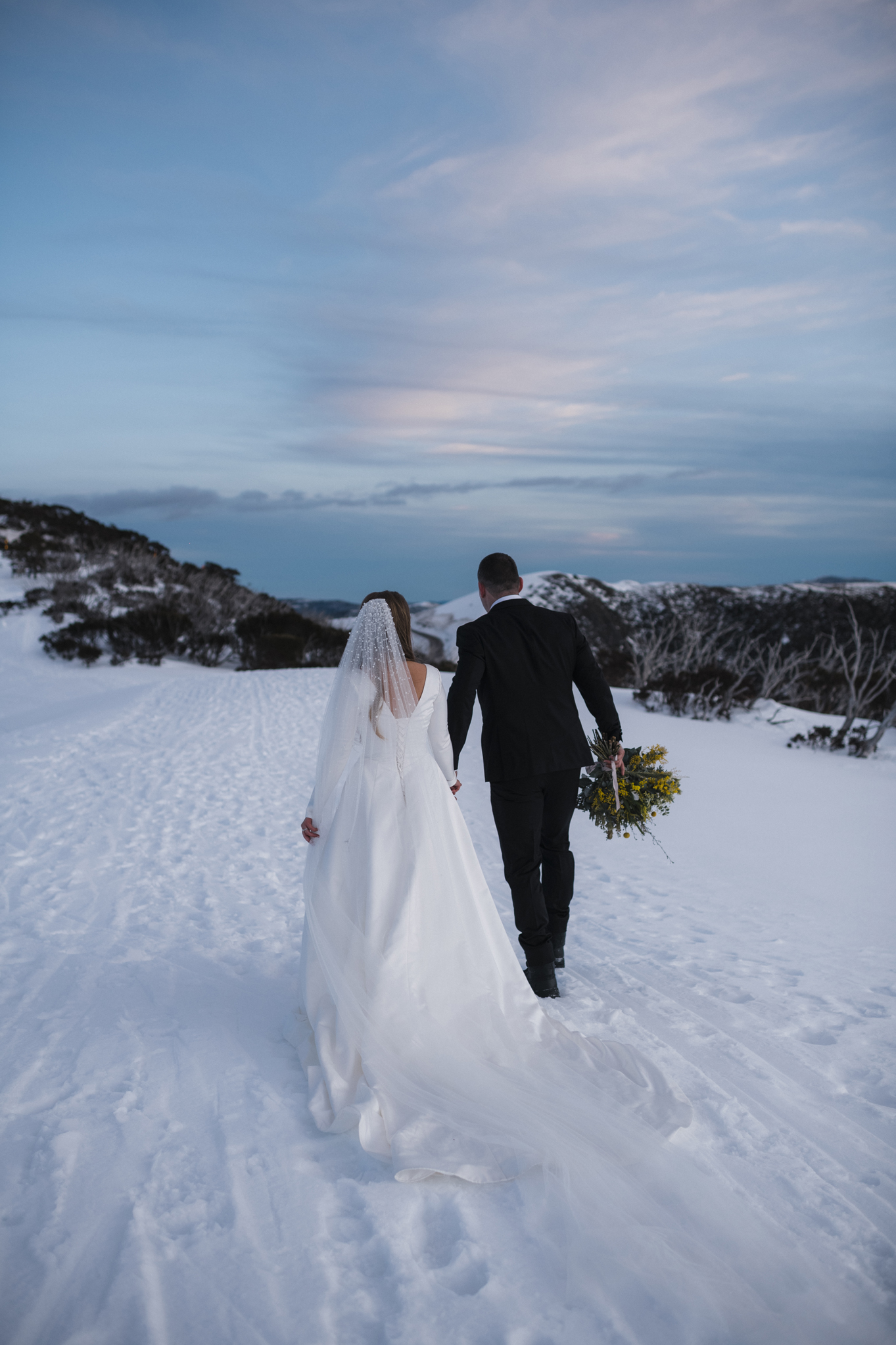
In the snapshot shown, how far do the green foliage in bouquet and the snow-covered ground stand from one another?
918mm

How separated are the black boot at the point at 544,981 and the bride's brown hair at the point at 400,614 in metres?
1.74

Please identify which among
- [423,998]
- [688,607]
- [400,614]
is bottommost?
[423,998]

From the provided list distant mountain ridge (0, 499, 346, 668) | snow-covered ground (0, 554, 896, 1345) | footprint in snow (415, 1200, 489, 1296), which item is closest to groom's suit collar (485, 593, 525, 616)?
snow-covered ground (0, 554, 896, 1345)

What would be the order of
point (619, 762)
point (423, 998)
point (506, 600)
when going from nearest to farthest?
1. point (423, 998)
2. point (506, 600)
3. point (619, 762)

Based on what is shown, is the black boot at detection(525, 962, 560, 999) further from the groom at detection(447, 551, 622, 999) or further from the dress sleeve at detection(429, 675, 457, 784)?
the dress sleeve at detection(429, 675, 457, 784)

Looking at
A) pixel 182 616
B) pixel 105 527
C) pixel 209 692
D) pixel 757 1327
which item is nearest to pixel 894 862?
pixel 757 1327

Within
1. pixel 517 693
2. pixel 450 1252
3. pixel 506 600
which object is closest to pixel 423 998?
pixel 450 1252

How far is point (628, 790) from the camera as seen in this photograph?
3.82m

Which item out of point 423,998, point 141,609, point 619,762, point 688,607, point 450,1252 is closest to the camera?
point 450,1252

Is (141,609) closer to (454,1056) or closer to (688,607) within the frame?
(454,1056)

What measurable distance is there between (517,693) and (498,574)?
0.63 metres

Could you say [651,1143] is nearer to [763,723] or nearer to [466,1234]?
[466,1234]

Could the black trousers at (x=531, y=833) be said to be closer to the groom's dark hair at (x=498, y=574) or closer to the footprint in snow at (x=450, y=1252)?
the groom's dark hair at (x=498, y=574)

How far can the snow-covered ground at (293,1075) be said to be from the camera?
193 centimetres
